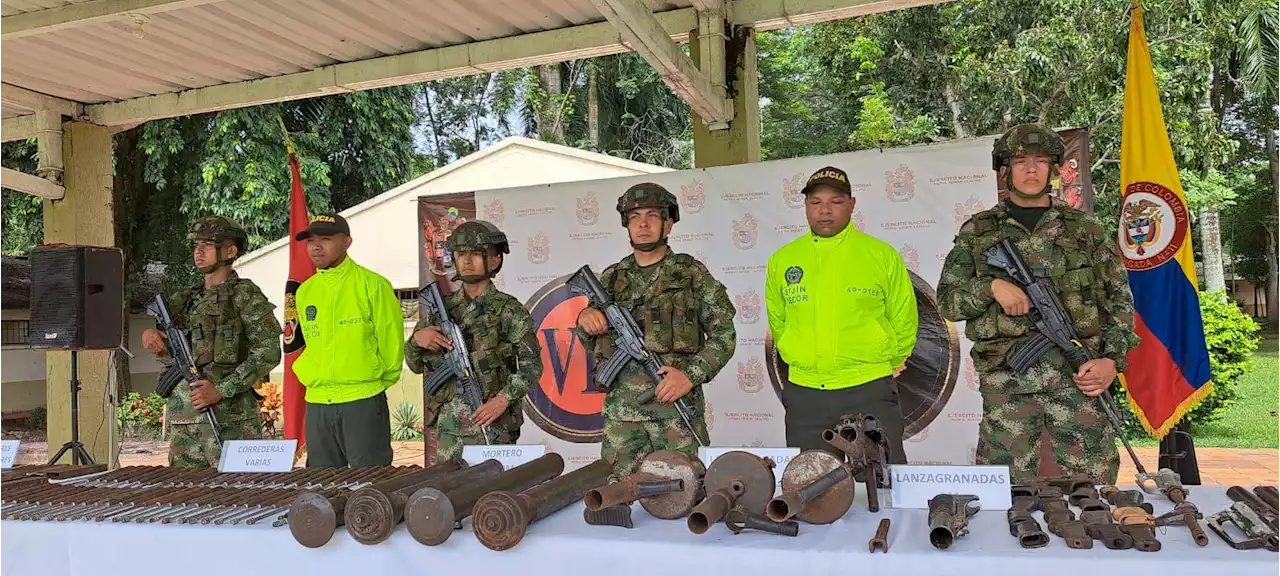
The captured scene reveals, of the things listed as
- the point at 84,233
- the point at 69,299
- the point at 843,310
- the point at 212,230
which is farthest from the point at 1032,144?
the point at 84,233

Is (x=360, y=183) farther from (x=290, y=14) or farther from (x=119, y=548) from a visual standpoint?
(x=119, y=548)

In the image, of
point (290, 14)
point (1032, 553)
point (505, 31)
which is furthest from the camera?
point (505, 31)

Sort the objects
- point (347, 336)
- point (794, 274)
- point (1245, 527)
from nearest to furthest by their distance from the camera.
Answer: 1. point (1245, 527)
2. point (794, 274)
3. point (347, 336)

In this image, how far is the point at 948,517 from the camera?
6.34 feet

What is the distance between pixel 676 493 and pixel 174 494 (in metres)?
1.58

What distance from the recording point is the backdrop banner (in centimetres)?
507

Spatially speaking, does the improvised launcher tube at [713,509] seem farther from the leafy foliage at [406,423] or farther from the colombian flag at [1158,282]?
the leafy foliage at [406,423]

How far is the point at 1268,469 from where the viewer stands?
724 centimetres

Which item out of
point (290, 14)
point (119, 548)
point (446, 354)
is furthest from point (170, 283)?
point (119, 548)

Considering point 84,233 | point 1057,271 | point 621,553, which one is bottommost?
point 621,553

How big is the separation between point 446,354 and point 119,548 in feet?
6.99

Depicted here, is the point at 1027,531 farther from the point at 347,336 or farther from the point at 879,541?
the point at 347,336

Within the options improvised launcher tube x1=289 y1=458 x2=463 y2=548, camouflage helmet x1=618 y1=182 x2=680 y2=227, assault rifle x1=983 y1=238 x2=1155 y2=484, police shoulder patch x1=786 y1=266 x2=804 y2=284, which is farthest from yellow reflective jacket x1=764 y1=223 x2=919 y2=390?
improvised launcher tube x1=289 y1=458 x2=463 y2=548

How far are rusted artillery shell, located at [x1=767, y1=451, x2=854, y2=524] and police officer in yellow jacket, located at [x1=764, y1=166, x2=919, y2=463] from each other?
1.38 metres
